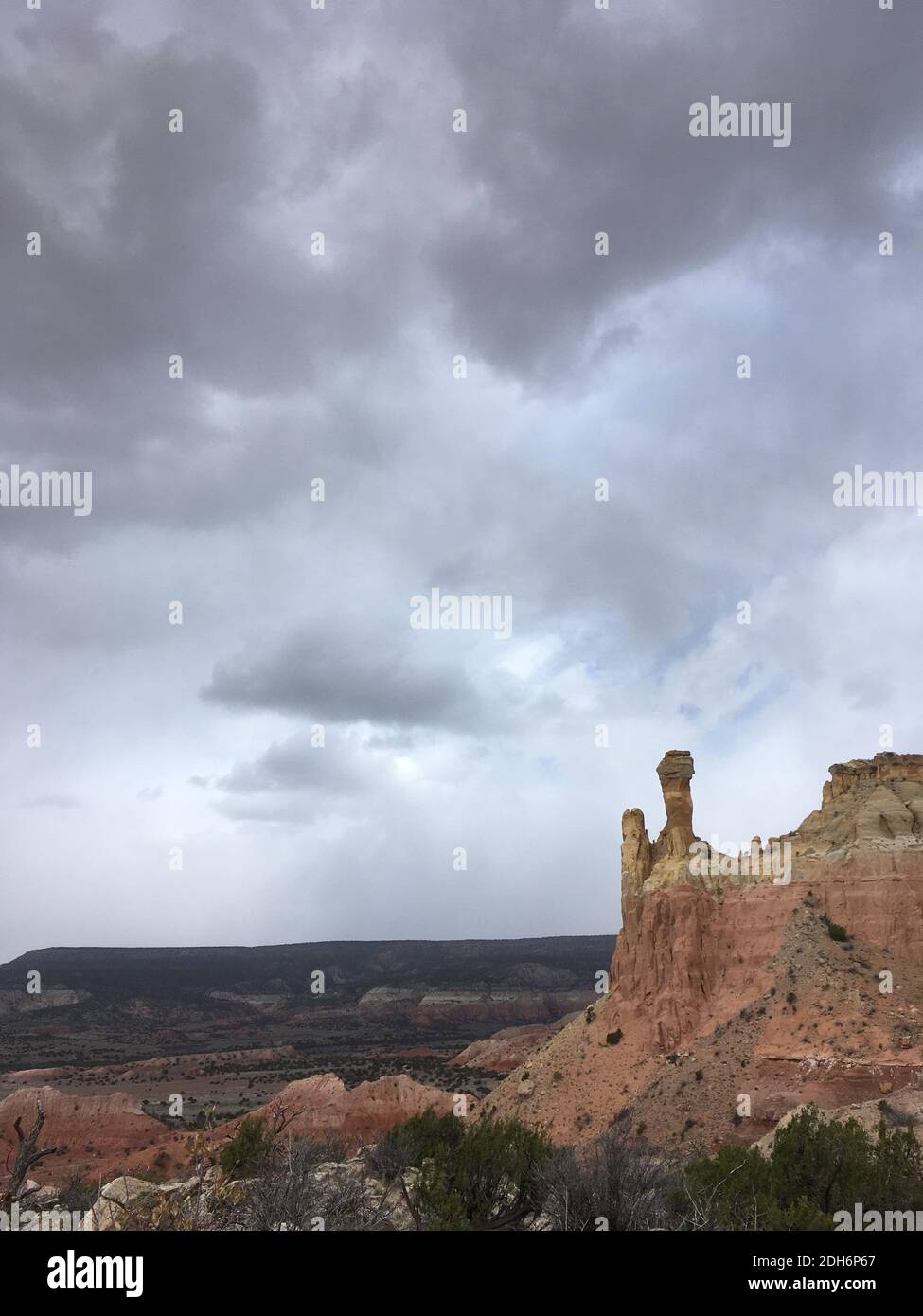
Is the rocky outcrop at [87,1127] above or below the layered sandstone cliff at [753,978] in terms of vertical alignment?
below

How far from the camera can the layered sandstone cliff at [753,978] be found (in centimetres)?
3919

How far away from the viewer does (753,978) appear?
47.7 metres

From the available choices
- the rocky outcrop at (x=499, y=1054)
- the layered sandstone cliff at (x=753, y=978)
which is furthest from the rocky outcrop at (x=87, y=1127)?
the rocky outcrop at (x=499, y=1054)

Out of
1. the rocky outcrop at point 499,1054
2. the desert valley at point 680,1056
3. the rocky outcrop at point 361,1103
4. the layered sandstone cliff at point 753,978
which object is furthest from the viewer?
the rocky outcrop at point 499,1054

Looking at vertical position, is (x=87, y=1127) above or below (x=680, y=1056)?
below

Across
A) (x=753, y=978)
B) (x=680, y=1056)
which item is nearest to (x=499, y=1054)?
(x=680, y=1056)

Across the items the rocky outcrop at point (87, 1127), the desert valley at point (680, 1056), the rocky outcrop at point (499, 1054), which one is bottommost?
the rocky outcrop at point (499, 1054)

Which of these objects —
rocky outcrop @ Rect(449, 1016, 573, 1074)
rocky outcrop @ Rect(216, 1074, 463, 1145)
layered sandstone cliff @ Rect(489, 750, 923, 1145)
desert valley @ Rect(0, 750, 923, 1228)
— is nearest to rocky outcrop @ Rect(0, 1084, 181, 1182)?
desert valley @ Rect(0, 750, 923, 1228)

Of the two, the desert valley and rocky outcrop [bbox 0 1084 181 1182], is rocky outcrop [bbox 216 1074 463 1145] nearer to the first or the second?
the desert valley

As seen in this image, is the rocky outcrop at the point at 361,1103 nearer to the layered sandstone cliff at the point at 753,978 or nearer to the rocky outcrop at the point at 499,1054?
the layered sandstone cliff at the point at 753,978

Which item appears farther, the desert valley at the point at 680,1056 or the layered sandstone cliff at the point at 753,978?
the layered sandstone cliff at the point at 753,978

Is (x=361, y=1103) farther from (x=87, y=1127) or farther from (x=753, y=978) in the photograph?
(x=753, y=978)

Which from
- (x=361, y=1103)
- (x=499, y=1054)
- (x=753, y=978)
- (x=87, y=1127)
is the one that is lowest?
(x=499, y=1054)
